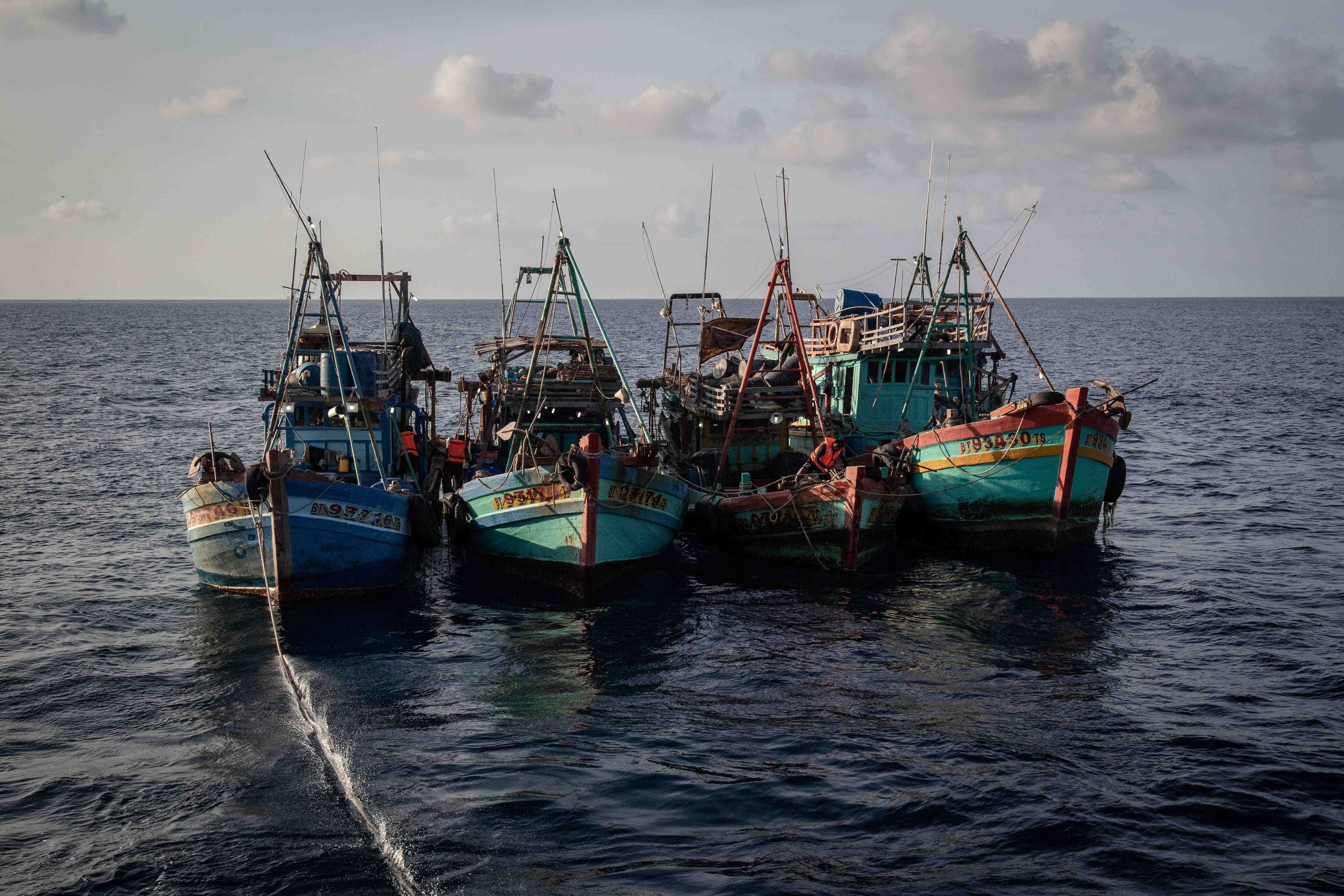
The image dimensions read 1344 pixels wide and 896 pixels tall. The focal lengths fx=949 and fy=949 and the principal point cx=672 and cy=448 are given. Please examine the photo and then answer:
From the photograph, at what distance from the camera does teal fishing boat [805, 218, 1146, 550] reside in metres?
22.7

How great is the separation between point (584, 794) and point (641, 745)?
1596 millimetres

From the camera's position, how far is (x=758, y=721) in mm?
13961

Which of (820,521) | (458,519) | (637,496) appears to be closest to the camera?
(637,496)

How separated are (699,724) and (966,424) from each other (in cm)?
1259

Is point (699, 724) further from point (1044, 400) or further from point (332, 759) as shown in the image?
point (1044, 400)

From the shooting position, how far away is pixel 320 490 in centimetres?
1866

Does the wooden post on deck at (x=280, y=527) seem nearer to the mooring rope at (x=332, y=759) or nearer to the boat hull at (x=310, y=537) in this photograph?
the boat hull at (x=310, y=537)

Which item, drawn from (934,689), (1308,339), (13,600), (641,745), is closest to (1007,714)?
(934,689)

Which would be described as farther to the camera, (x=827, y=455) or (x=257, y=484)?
(x=827, y=455)

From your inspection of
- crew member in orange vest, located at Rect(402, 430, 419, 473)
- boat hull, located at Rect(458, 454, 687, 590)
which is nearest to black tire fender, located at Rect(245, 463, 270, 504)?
boat hull, located at Rect(458, 454, 687, 590)

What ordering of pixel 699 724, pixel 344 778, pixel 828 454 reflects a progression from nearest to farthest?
pixel 344 778 → pixel 699 724 → pixel 828 454

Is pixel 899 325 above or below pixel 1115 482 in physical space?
above

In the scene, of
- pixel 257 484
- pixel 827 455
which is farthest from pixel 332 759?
pixel 827 455

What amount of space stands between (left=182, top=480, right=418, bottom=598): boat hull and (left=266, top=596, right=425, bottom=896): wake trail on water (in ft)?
6.75
